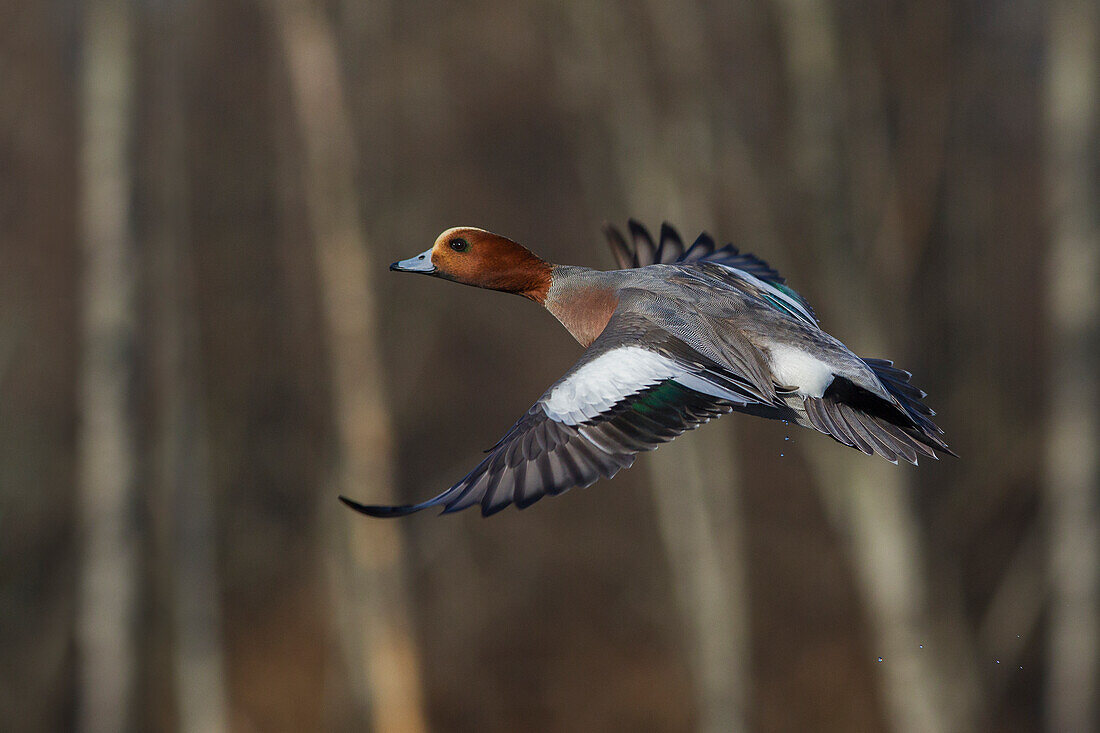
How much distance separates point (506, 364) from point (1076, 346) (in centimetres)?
829

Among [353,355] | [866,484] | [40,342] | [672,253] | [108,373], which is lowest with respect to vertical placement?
[866,484]

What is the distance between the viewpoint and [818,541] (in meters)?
13.9

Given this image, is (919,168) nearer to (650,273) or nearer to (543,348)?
(543,348)

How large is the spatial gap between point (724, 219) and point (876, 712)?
234 inches

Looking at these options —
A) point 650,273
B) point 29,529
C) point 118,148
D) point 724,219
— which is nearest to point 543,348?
point 724,219

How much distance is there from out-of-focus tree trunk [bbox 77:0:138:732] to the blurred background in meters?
0.03

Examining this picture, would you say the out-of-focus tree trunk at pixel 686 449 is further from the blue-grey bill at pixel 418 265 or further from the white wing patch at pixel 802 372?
the white wing patch at pixel 802 372

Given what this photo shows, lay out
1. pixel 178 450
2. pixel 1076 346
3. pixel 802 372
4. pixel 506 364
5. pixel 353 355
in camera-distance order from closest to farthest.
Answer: pixel 802 372, pixel 1076 346, pixel 178 450, pixel 353 355, pixel 506 364

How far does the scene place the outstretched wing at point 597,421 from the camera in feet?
10.3

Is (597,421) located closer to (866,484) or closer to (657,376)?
(657,376)

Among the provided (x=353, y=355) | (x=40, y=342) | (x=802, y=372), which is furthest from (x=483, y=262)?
(x=40, y=342)

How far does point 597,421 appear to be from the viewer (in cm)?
327

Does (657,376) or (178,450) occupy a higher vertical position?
(178,450)

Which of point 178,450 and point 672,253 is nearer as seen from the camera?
point 672,253
